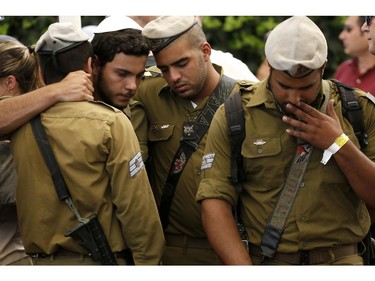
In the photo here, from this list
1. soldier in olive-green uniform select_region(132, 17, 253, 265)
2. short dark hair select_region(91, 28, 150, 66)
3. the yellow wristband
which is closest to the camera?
the yellow wristband

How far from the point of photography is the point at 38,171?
418cm

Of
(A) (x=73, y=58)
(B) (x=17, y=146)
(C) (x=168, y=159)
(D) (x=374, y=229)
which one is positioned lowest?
(D) (x=374, y=229)

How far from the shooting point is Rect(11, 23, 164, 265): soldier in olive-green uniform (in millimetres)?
4133

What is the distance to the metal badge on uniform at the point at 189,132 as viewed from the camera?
472 centimetres

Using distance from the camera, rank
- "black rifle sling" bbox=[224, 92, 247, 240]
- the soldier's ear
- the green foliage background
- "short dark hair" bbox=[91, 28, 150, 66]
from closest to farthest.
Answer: "black rifle sling" bbox=[224, 92, 247, 240]
"short dark hair" bbox=[91, 28, 150, 66]
the soldier's ear
the green foliage background

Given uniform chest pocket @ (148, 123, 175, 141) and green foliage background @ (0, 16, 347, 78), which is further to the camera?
green foliage background @ (0, 16, 347, 78)

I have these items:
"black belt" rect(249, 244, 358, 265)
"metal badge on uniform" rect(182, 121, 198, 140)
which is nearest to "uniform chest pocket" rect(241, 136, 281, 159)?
"black belt" rect(249, 244, 358, 265)

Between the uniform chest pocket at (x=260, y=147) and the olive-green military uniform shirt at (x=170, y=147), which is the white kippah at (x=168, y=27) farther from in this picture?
the uniform chest pocket at (x=260, y=147)

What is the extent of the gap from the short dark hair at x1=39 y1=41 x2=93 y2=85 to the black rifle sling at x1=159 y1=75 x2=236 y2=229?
2.27 ft

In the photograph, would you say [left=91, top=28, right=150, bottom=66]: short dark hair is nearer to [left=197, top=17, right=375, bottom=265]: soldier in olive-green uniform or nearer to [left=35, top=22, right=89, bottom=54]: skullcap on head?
[left=35, top=22, right=89, bottom=54]: skullcap on head

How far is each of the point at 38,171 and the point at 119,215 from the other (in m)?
0.41

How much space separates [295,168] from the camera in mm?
4133
